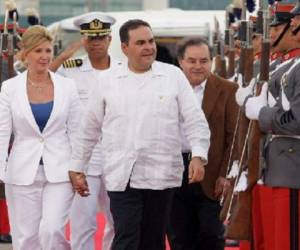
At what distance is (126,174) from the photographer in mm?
9555

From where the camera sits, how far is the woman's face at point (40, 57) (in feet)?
34.2

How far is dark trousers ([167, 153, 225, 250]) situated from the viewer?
414 inches

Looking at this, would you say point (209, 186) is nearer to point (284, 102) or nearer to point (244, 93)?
point (244, 93)

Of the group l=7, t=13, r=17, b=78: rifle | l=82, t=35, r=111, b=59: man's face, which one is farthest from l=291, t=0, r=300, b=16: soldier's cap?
l=7, t=13, r=17, b=78: rifle

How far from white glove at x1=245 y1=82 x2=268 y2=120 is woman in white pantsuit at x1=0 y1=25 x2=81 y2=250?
160cm

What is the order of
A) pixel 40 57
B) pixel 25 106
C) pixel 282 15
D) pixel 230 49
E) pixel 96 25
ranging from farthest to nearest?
pixel 230 49, pixel 96 25, pixel 40 57, pixel 25 106, pixel 282 15

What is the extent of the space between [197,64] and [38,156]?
1307 millimetres

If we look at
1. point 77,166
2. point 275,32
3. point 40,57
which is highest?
point 275,32

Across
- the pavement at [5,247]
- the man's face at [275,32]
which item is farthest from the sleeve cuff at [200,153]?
the pavement at [5,247]

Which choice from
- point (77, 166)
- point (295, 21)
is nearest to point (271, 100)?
point (295, 21)

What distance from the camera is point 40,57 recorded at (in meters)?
10.4

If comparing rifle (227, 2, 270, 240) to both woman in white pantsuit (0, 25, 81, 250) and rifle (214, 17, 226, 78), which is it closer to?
woman in white pantsuit (0, 25, 81, 250)

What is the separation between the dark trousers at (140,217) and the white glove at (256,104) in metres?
0.85

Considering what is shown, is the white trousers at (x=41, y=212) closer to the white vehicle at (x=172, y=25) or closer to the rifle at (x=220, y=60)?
the rifle at (x=220, y=60)
